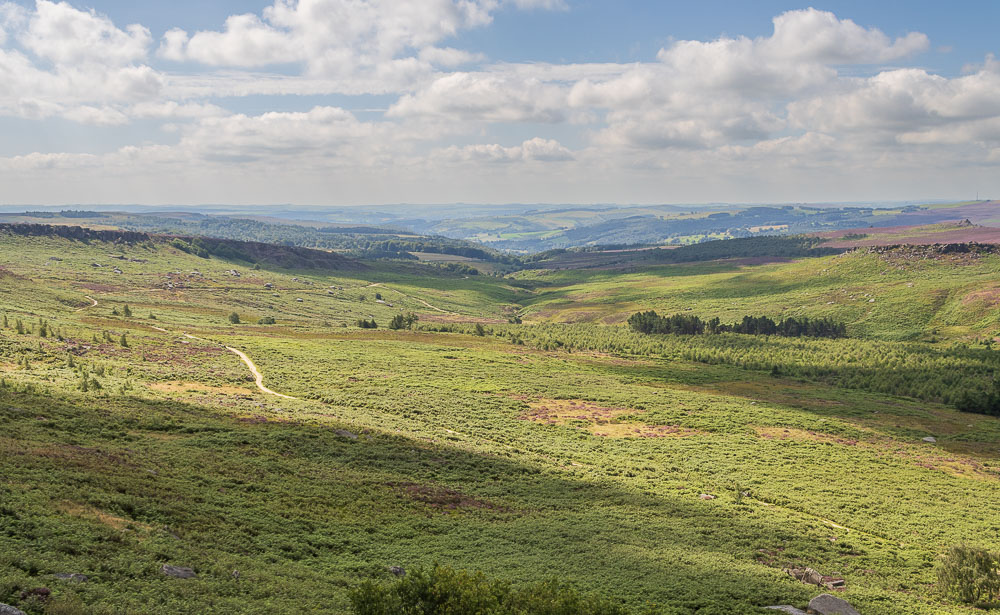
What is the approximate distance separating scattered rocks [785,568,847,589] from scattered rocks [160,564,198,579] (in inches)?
1107

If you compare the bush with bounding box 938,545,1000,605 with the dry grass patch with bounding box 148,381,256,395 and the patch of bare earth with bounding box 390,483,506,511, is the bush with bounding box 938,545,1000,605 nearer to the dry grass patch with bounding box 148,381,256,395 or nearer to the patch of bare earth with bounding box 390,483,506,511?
the patch of bare earth with bounding box 390,483,506,511

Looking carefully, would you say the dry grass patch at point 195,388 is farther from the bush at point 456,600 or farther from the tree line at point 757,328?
the tree line at point 757,328

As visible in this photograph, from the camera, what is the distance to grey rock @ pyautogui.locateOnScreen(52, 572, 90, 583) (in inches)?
717

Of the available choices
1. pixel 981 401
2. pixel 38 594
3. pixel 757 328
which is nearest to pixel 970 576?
pixel 38 594

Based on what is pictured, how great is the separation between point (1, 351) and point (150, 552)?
63.0 metres

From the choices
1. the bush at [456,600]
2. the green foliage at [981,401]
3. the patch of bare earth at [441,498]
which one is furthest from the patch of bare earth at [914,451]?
the bush at [456,600]

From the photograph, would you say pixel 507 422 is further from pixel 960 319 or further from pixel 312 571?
pixel 960 319

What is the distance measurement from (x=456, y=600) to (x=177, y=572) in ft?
37.0

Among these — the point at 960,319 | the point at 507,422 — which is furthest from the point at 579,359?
the point at 960,319

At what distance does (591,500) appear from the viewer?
40438mm

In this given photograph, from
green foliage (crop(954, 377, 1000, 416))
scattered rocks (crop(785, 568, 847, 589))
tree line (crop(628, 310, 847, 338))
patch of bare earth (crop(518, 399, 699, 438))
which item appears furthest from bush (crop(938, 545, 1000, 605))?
tree line (crop(628, 310, 847, 338))

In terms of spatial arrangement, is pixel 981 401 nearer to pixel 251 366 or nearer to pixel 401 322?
pixel 251 366

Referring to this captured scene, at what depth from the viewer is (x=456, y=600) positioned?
58.9 feet

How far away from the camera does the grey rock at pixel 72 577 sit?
1822 cm
